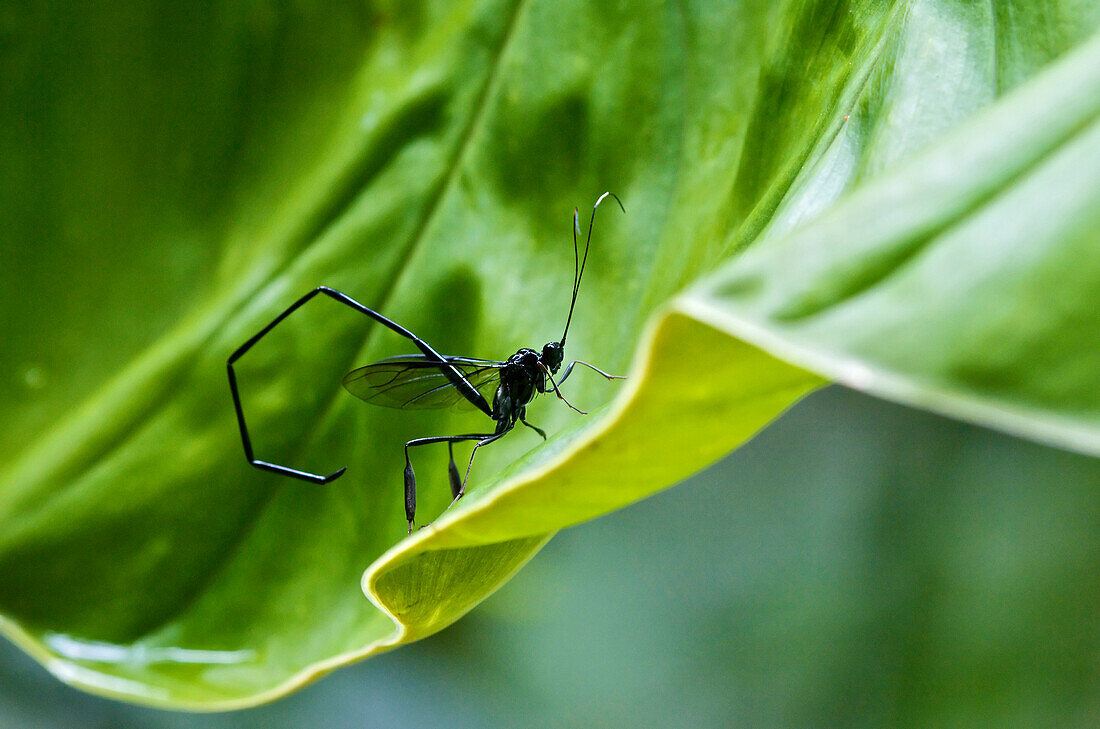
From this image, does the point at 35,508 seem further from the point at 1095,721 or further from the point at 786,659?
the point at 1095,721

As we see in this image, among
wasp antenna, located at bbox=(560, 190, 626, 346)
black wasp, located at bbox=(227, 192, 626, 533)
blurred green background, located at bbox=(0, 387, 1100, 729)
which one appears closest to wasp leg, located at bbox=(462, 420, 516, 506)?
black wasp, located at bbox=(227, 192, 626, 533)

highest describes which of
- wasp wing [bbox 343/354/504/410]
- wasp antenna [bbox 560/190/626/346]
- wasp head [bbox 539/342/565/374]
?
wasp antenna [bbox 560/190/626/346]

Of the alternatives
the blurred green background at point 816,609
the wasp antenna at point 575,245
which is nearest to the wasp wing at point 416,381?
the wasp antenna at point 575,245

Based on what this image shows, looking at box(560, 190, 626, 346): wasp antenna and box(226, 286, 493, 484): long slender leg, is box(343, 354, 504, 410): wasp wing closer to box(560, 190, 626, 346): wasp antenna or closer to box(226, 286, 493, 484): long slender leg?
box(226, 286, 493, 484): long slender leg

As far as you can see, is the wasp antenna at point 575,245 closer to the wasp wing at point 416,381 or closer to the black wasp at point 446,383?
the black wasp at point 446,383

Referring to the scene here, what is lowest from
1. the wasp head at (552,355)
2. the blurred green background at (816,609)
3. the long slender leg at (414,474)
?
the long slender leg at (414,474)

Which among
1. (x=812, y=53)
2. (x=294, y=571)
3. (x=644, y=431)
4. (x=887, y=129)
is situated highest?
(x=812, y=53)

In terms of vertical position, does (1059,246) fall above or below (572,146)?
below

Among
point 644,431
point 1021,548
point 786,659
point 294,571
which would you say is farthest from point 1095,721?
point 644,431
